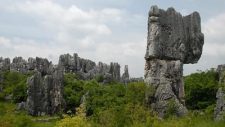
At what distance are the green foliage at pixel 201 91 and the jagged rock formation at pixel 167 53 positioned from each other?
20007mm

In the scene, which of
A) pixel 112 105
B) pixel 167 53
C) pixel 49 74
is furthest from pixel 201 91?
pixel 49 74

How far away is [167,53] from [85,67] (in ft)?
222

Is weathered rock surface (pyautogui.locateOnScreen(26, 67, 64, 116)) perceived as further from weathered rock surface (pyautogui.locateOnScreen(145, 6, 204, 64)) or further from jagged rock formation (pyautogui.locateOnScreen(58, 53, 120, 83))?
jagged rock formation (pyautogui.locateOnScreen(58, 53, 120, 83))

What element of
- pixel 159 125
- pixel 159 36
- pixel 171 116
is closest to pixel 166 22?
pixel 159 36

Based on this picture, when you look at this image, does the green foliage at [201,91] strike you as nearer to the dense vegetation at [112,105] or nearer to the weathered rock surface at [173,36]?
the dense vegetation at [112,105]

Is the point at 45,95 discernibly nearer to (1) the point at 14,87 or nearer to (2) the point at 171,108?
(1) the point at 14,87

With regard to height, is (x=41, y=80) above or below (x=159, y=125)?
above

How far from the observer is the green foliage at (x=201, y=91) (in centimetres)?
5881

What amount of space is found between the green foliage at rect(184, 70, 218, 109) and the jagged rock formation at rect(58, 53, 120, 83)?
3208 cm

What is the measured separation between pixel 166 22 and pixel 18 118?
13.3m

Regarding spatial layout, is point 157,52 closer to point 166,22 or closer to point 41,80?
point 166,22

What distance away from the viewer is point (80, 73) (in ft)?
311

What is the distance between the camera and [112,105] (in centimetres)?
4588

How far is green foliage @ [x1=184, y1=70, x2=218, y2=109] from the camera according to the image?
193 feet
